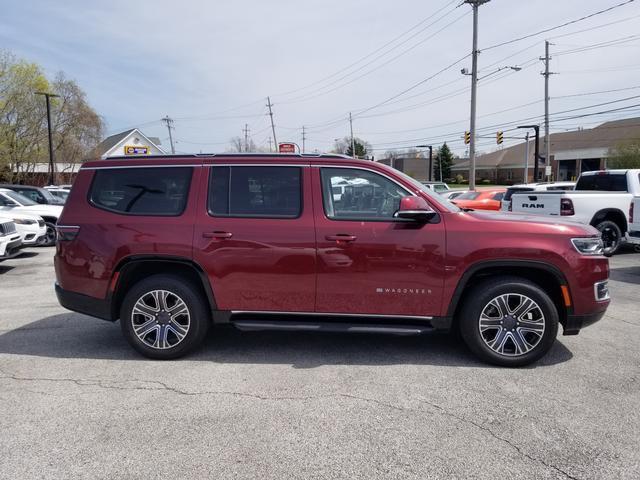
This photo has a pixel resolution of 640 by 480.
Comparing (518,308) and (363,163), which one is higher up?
(363,163)

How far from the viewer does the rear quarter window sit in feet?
14.4

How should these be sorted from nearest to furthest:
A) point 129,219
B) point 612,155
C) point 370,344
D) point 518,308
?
point 518,308
point 129,219
point 370,344
point 612,155

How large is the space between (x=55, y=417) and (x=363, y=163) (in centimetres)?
325

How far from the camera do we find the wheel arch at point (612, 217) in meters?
10.2

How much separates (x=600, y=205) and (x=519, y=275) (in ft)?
24.5

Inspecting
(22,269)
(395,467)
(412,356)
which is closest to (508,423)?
(395,467)

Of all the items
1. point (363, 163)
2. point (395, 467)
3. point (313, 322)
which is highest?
point (363, 163)

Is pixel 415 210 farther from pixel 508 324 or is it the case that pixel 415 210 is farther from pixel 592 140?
pixel 592 140

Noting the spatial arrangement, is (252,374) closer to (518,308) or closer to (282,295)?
(282,295)

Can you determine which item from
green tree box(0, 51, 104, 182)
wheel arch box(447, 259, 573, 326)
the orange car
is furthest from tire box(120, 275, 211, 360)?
green tree box(0, 51, 104, 182)

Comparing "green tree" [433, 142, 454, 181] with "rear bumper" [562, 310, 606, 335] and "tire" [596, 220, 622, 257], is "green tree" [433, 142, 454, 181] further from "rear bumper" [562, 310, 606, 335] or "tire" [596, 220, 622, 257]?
"rear bumper" [562, 310, 606, 335]

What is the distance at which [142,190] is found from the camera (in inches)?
175

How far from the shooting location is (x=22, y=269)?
9.71 meters

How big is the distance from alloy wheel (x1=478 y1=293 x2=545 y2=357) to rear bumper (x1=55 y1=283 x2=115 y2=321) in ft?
11.6
